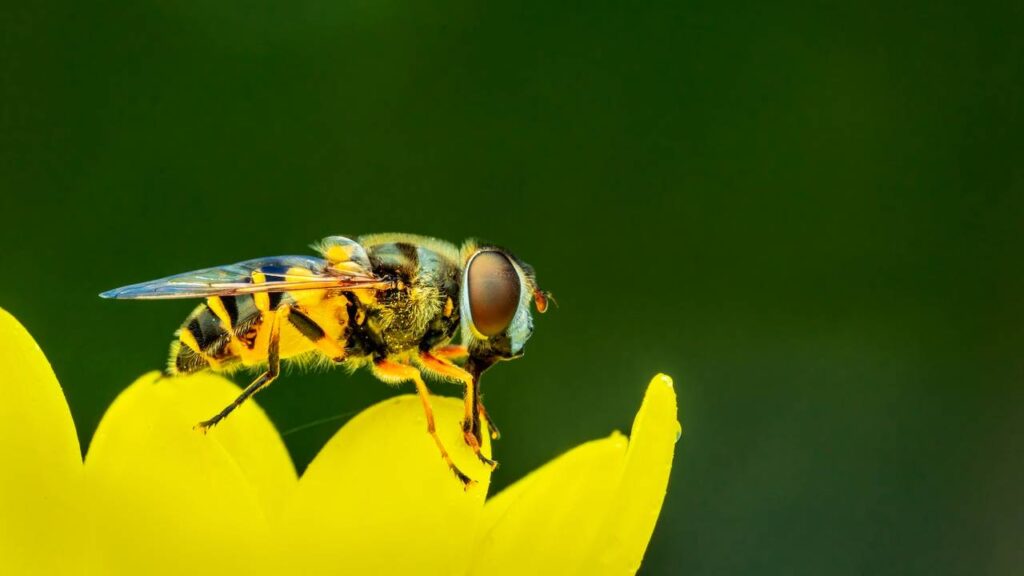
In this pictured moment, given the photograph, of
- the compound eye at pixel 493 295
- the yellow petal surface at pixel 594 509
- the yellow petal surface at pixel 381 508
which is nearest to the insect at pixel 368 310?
the compound eye at pixel 493 295

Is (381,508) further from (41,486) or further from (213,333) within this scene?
(213,333)

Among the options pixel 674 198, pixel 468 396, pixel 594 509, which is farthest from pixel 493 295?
pixel 674 198

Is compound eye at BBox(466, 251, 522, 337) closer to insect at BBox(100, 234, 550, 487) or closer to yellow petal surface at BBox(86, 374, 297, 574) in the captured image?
insect at BBox(100, 234, 550, 487)

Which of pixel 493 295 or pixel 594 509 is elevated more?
pixel 493 295

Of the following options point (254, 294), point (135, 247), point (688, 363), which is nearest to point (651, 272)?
point (688, 363)

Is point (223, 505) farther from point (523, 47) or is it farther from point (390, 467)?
point (523, 47)

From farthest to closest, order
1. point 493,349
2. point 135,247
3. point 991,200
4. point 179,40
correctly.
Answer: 1. point 991,200
2. point 179,40
3. point 135,247
4. point 493,349

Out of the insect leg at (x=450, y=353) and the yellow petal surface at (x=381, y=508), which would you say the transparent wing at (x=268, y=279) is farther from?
the yellow petal surface at (x=381, y=508)
